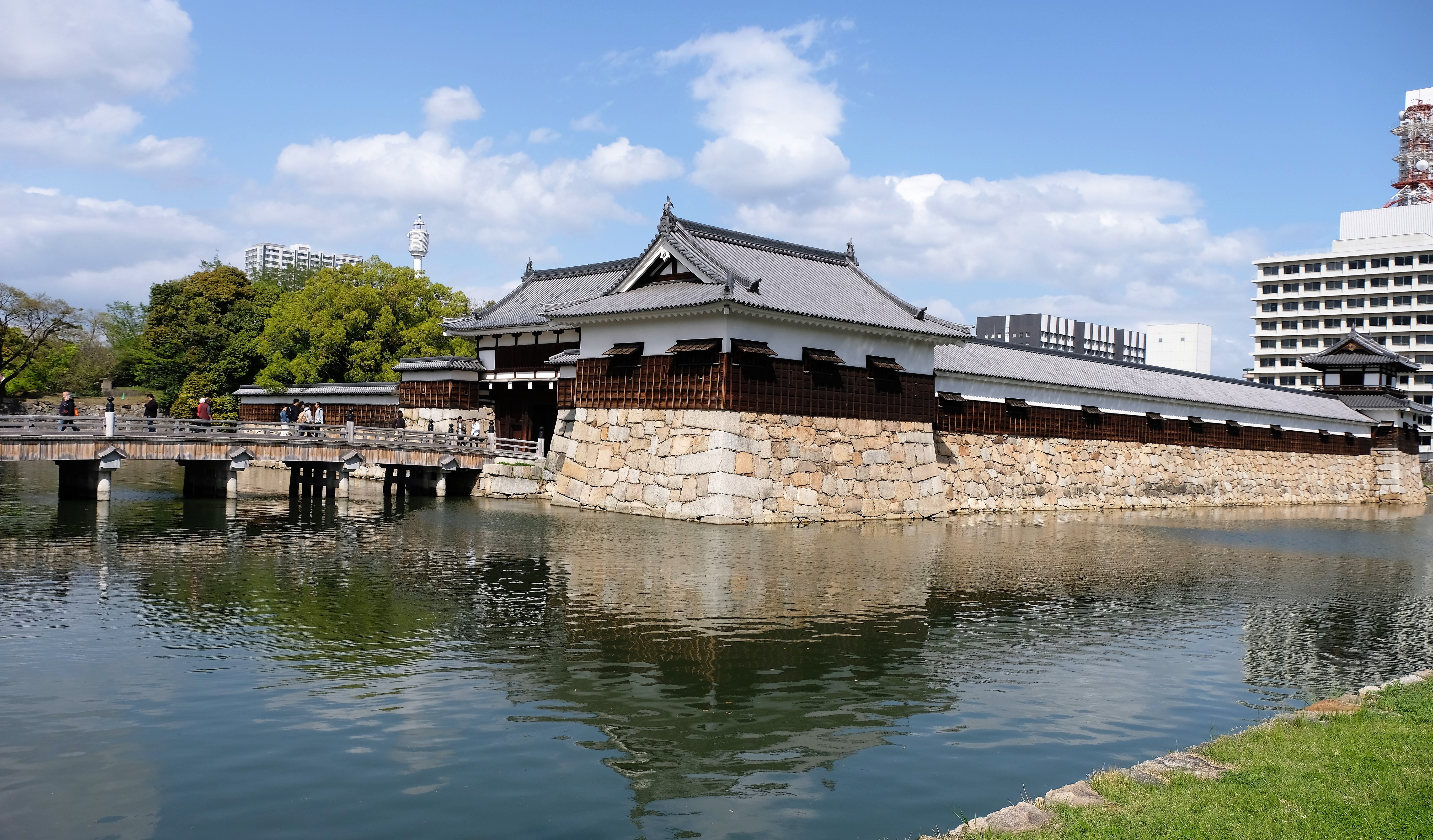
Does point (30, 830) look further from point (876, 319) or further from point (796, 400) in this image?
point (876, 319)

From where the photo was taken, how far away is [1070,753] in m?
10.4

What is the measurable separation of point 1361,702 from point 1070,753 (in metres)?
3.74

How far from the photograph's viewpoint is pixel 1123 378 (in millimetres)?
51000

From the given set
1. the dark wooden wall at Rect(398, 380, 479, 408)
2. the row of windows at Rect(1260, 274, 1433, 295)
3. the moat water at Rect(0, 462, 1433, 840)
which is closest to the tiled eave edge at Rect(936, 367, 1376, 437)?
the moat water at Rect(0, 462, 1433, 840)

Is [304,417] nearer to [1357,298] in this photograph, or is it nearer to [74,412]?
[74,412]

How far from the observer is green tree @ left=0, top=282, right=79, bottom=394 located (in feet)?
218

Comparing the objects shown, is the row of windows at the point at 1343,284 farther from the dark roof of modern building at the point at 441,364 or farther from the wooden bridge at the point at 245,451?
the wooden bridge at the point at 245,451

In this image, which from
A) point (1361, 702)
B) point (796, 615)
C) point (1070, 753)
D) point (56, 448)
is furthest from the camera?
point (56, 448)

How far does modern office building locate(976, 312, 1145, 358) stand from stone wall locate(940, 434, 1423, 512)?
267 ft

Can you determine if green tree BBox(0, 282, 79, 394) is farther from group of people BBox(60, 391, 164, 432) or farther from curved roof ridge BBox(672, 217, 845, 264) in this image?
curved roof ridge BBox(672, 217, 845, 264)

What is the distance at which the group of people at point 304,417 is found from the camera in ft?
117

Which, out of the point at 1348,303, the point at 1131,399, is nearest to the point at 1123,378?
the point at 1131,399

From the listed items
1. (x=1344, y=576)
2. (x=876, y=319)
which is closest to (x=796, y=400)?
(x=876, y=319)

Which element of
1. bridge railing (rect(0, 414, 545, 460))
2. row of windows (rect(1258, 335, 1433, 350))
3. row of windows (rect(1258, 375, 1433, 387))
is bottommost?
bridge railing (rect(0, 414, 545, 460))
